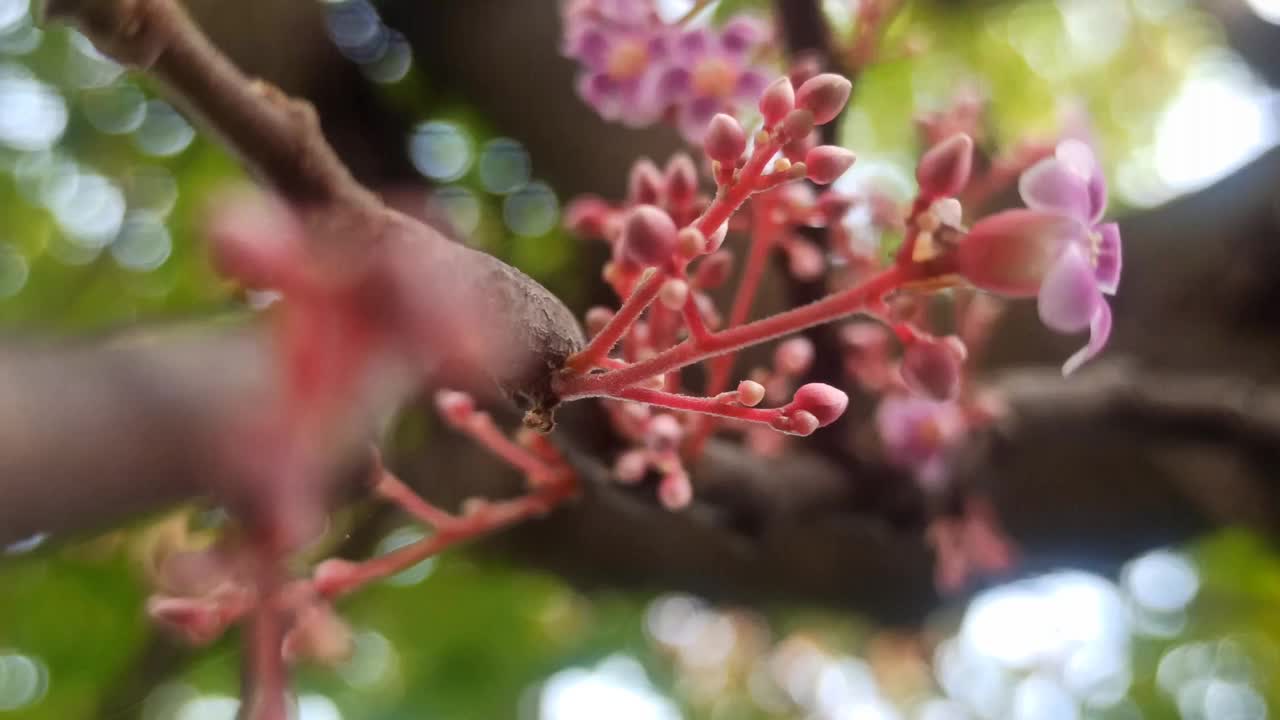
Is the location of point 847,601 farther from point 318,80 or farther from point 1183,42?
point 1183,42

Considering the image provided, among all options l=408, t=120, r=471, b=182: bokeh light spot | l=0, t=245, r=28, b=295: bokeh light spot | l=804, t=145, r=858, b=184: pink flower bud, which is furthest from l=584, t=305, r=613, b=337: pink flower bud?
l=0, t=245, r=28, b=295: bokeh light spot

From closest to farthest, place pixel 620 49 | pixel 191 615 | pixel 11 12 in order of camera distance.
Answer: pixel 191 615 → pixel 620 49 → pixel 11 12

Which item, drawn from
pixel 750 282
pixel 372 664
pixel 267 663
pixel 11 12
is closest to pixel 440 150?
pixel 11 12

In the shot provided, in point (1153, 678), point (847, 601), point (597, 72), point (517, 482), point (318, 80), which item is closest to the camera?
point (597, 72)

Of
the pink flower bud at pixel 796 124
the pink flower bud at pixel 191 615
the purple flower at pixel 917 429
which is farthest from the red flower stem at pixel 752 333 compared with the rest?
the purple flower at pixel 917 429

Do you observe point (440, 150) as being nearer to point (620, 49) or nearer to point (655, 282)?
point (620, 49)

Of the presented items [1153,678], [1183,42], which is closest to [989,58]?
[1183,42]

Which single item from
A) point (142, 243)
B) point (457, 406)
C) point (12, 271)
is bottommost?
point (12, 271)
